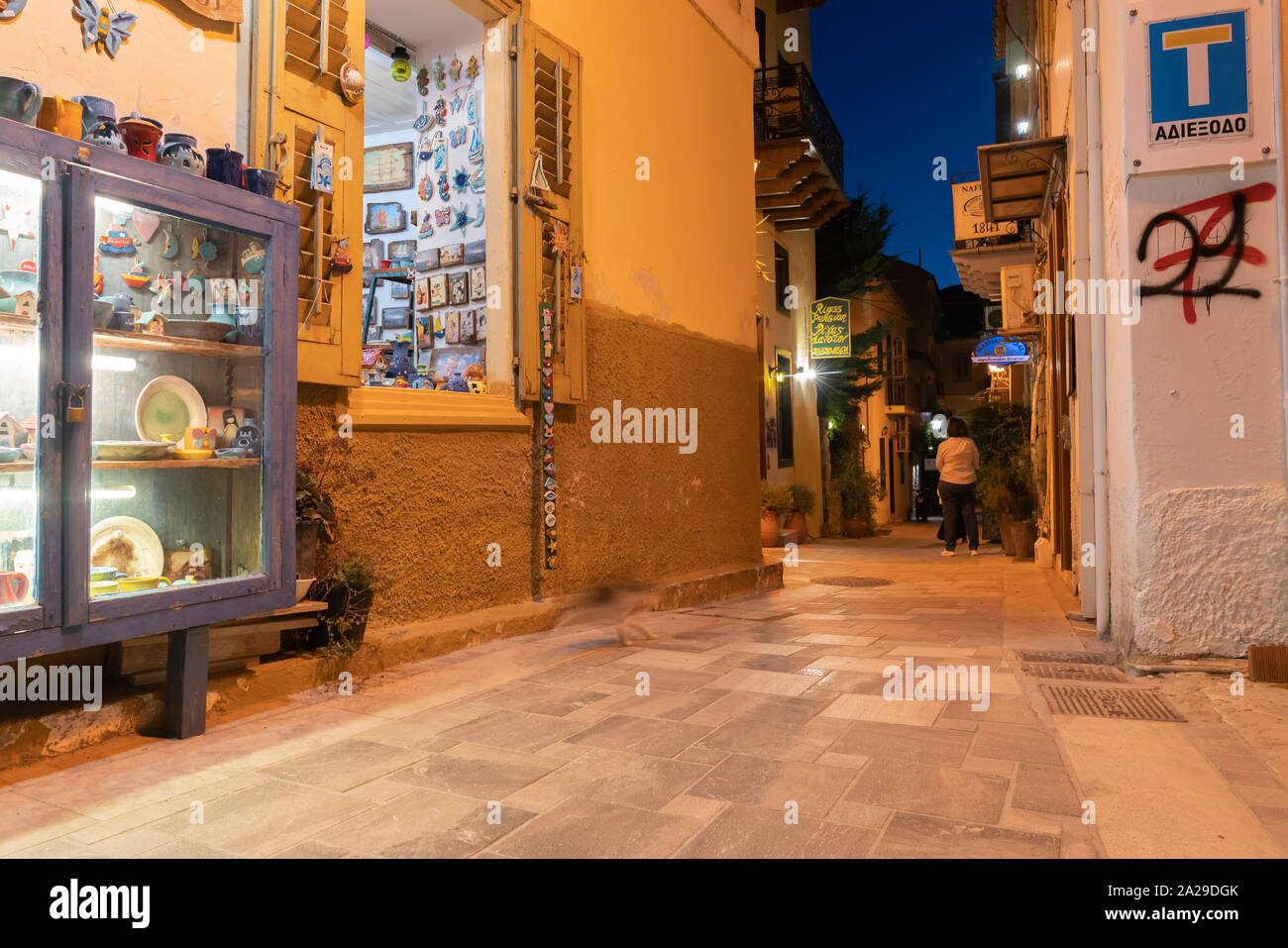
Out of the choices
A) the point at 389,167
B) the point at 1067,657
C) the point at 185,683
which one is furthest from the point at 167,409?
the point at 1067,657

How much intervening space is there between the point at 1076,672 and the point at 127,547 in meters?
4.64

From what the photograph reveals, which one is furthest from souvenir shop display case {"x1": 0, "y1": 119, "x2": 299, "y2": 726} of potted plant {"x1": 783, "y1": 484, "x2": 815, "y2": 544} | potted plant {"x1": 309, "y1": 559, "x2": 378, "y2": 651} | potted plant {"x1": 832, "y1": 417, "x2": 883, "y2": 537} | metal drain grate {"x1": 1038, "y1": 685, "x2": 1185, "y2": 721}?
potted plant {"x1": 832, "y1": 417, "x2": 883, "y2": 537}

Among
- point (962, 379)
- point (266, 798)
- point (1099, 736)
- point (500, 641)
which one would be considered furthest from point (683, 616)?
point (962, 379)

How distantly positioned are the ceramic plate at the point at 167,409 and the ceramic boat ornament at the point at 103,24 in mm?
1410

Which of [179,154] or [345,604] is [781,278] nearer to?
[345,604]

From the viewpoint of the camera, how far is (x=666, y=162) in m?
8.00

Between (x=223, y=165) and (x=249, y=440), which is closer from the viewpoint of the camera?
(x=223, y=165)

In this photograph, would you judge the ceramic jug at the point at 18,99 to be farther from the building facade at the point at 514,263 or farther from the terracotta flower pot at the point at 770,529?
the terracotta flower pot at the point at 770,529

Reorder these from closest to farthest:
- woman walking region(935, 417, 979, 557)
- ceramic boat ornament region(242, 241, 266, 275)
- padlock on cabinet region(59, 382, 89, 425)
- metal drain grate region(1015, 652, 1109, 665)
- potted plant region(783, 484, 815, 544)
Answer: padlock on cabinet region(59, 382, 89, 425), ceramic boat ornament region(242, 241, 266, 275), metal drain grate region(1015, 652, 1109, 665), woman walking region(935, 417, 979, 557), potted plant region(783, 484, 815, 544)

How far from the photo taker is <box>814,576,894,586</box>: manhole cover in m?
9.41

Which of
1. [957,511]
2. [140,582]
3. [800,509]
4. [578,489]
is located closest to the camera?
[140,582]

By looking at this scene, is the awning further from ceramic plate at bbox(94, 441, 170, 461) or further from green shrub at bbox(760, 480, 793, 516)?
ceramic plate at bbox(94, 441, 170, 461)

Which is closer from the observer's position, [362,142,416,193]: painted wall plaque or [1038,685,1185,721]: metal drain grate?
[1038,685,1185,721]: metal drain grate

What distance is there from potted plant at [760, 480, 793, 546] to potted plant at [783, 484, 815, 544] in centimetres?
56
